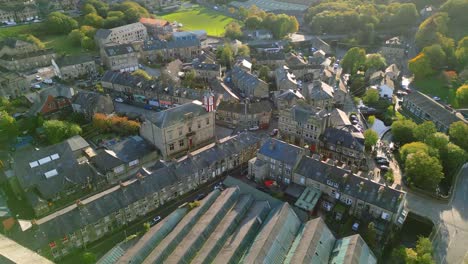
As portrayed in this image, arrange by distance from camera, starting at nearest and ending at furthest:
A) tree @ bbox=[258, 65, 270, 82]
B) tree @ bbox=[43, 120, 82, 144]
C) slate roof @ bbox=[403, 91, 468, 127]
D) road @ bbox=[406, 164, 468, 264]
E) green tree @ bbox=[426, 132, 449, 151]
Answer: road @ bbox=[406, 164, 468, 264] < green tree @ bbox=[426, 132, 449, 151] < tree @ bbox=[43, 120, 82, 144] < slate roof @ bbox=[403, 91, 468, 127] < tree @ bbox=[258, 65, 270, 82]

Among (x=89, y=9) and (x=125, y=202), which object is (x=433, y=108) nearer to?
(x=125, y=202)

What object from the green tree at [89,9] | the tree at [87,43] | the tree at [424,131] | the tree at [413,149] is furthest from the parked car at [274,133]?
the green tree at [89,9]

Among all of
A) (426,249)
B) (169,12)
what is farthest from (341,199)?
(169,12)

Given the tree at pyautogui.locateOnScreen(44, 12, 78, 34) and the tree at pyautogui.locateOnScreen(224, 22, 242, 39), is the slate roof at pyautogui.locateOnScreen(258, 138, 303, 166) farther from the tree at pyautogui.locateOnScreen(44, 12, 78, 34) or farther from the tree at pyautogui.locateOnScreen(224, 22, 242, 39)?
the tree at pyautogui.locateOnScreen(44, 12, 78, 34)

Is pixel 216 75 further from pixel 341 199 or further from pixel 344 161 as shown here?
pixel 341 199

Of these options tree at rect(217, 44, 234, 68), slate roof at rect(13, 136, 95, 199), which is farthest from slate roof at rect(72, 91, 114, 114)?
tree at rect(217, 44, 234, 68)

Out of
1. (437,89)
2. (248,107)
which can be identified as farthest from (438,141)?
(437,89)
